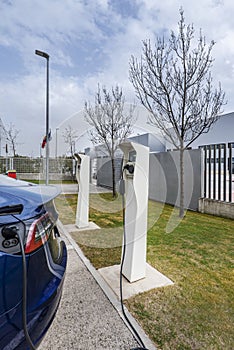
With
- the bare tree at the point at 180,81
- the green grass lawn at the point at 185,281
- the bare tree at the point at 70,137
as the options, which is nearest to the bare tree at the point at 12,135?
the bare tree at the point at 70,137

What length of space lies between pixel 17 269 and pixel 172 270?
230 cm

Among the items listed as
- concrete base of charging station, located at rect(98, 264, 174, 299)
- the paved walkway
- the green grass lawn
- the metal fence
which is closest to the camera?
the paved walkway

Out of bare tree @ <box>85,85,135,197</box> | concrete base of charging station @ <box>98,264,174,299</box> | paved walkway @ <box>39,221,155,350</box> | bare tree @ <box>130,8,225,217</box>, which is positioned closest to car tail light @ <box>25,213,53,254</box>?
paved walkway @ <box>39,221,155,350</box>

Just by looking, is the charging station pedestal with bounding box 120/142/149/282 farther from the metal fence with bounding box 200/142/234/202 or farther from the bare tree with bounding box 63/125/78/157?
the bare tree with bounding box 63/125/78/157

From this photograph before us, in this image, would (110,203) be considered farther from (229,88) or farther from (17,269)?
(17,269)

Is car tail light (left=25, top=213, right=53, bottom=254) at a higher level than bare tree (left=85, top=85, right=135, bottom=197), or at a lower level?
lower

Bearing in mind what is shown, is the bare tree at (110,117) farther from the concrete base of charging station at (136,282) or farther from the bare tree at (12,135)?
the bare tree at (12,135)

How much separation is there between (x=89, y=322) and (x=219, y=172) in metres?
5.39

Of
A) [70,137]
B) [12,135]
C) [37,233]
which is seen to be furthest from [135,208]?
[12,135]

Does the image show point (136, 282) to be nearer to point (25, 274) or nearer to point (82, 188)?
point (25, 274)

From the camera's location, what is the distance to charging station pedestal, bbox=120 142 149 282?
2.37 metres

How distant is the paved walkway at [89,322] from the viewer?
1.62 meters

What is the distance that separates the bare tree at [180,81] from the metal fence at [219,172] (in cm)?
76

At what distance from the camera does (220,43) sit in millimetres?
5766
